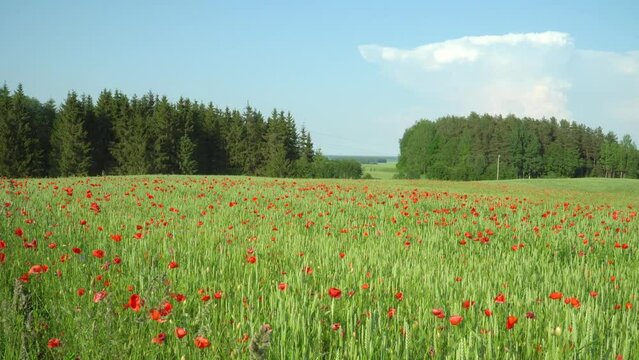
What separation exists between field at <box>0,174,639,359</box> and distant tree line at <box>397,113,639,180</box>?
87509 mm

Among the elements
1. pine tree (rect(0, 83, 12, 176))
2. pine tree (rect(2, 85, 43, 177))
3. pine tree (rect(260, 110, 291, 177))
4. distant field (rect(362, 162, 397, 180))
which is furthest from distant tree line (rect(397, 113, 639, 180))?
pine tree (rect(0, 83, 12, 176))

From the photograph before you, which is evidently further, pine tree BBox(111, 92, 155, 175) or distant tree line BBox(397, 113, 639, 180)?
distant tree line BBox(397, 113, 639, 180)

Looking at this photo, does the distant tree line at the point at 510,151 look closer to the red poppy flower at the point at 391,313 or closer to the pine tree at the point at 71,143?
the pine tree at the point at 71,143

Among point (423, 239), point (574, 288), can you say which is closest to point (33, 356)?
point (574, 288)

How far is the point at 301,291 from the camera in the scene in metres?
3.60

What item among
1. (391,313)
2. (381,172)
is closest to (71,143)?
(391,313)

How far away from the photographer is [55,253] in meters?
4.78

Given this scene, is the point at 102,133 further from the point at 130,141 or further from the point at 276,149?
the point at 276,149

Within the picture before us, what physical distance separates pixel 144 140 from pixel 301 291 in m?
53.1

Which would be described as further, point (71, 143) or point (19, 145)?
point (71, 143)

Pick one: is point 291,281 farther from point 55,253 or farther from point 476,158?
point 476,158

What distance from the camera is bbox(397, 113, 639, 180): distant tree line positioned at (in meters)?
92.6

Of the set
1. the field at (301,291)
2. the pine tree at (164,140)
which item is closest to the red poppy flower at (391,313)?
the field at (301,291)

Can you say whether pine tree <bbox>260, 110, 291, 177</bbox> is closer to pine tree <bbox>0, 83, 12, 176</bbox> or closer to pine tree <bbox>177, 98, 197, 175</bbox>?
pine tree <bbox>177, 98, 197, 175</bbox>
